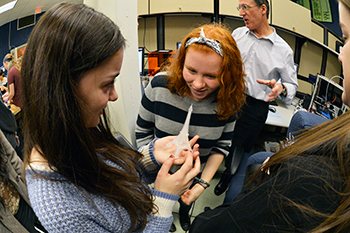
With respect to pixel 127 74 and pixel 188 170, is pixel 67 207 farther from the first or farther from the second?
pixel 127 74

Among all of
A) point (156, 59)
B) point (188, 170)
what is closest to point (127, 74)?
point (188, 170)

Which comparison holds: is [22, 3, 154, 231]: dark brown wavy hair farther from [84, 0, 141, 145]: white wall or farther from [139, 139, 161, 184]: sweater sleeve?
[84, 0, 141, 145]: white wall

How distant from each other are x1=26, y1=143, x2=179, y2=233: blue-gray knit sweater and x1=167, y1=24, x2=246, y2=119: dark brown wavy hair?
0.74 meters

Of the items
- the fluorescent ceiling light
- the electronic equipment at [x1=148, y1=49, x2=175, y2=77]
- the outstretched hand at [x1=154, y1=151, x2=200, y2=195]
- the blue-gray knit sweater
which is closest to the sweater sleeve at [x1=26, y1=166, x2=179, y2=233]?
the blue-gray knit sweater

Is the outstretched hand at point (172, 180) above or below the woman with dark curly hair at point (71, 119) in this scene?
below

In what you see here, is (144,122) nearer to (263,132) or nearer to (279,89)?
(279,89)

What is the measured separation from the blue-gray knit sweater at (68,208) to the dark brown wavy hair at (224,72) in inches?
29.3

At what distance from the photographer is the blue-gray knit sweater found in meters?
0.62

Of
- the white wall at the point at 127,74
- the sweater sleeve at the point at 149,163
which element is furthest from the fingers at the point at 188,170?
the white wall at the point at 127,74

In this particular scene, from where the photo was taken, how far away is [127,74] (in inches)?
59.1

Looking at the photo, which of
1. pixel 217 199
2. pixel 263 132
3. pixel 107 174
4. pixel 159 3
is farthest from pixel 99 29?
pixel 263 132

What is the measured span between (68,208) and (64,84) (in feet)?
1.10

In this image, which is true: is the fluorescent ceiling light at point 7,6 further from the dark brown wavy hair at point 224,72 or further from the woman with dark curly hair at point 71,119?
the dark brown wavy hair at point 224,72

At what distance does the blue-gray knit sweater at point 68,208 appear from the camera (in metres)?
0.62
